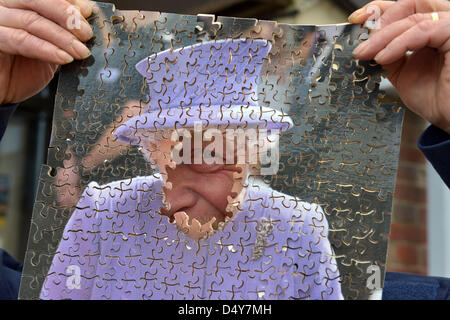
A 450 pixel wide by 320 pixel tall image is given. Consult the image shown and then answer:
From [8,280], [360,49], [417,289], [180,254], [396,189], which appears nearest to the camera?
[180,254]

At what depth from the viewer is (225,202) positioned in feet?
4.70

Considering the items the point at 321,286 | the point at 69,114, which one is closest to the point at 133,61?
the point at 69,114

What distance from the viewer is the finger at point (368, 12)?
60.4 inches

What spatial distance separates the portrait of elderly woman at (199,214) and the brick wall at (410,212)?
216 centimetres

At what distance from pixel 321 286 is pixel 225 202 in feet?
0.93

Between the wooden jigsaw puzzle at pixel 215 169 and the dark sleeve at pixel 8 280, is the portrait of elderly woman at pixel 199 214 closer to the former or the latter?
the wooden jigsaw puzzle at pixel 215 169

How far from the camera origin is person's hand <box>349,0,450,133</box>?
1.49 m

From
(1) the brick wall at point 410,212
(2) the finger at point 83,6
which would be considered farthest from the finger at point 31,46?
(1) the brick wall at point 410,212

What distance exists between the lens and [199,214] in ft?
4.71

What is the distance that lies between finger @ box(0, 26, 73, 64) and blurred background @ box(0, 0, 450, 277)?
1332mm

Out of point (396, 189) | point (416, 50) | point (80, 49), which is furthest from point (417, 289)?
point (396, 189)

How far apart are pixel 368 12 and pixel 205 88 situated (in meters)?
0.44

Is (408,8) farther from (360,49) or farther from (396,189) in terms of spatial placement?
(396,189)

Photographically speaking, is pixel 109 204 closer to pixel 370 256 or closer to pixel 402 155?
pixel 370 256
